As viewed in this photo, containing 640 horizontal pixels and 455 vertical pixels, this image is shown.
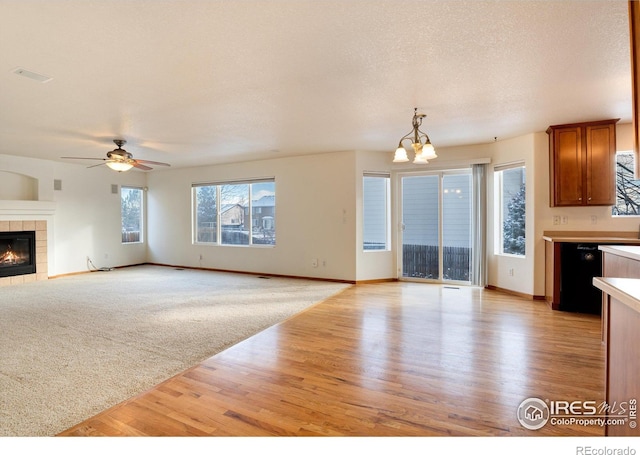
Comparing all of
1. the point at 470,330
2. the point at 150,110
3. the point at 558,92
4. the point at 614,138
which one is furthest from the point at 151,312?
the point at 614,138

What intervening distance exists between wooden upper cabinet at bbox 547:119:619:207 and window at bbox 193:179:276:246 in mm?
4880

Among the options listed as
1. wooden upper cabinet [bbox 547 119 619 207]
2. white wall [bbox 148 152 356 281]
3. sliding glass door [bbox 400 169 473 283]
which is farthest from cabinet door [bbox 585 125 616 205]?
white wall [bbox 148 152 356 281]

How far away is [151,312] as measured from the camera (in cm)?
417

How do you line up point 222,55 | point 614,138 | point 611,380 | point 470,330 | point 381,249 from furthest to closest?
1. point 381,249
2. point 614,138
3. point 470,330
4. point 222,55
5. point 611,380

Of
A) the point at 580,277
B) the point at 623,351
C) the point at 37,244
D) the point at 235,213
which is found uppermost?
the point at 235,213

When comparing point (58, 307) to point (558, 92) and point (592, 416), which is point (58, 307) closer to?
point (592, 416)

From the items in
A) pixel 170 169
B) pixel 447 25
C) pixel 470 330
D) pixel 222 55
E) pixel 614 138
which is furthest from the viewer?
pixel 170 169

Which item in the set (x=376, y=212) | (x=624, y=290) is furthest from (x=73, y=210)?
(x=624, y=290)

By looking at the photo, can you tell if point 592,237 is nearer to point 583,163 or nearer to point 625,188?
point 625,188

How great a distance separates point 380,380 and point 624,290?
1.60 m

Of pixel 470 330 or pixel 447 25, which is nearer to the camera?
pixel 447 25

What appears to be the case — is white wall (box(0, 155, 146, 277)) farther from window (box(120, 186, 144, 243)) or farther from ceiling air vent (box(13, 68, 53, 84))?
ceiling air vent (box(13, 68, 53, 84))

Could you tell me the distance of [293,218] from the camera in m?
6.59

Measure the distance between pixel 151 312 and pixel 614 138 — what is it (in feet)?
20.9
